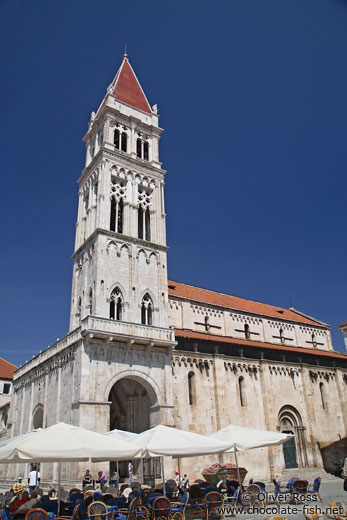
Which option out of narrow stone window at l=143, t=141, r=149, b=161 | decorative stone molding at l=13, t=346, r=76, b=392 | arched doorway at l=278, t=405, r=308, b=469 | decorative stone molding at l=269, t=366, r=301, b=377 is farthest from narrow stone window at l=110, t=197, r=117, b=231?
arched doorway at l=278, t=405, r=308, b=469

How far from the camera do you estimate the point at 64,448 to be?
37.3ft

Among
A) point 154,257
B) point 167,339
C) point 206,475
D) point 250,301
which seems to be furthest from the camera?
point 250,301

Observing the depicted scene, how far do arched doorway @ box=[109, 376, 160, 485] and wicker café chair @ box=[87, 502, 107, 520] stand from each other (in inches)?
502

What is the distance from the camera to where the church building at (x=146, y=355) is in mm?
24359

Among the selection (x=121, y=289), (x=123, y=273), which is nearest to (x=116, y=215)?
(x=123, y=273)

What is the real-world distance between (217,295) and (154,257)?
37.8 ft

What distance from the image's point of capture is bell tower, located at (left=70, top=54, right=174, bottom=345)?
2664 cm

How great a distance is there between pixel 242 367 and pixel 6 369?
3716cm

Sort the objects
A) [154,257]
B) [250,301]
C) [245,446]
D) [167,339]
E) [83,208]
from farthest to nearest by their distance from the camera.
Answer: [250,301] → [83,208] → [154,257] → [167,339] → [245,446]

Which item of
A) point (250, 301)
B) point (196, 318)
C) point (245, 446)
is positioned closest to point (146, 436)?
point (245, 446)

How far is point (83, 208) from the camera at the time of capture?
33.0 meters

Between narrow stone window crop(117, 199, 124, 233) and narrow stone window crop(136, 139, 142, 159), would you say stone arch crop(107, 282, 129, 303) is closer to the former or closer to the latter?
narrow stone window crop(117, 199, 124, 233)

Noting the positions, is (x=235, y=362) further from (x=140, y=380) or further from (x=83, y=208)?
(x=83, y=208)

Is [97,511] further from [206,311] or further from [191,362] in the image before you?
[206,311]
